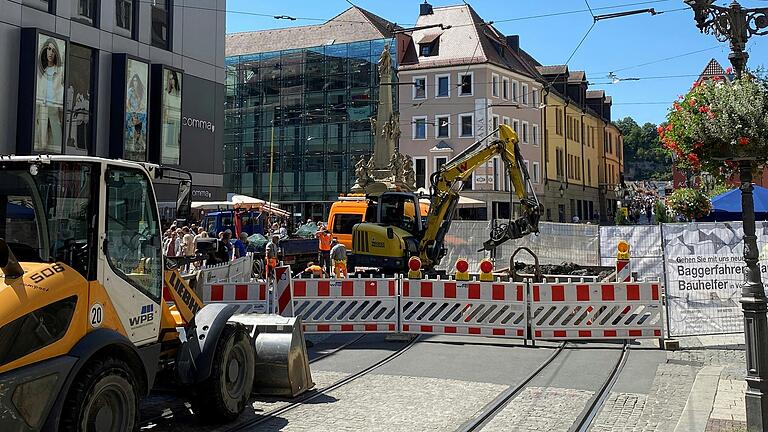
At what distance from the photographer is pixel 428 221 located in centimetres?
1734

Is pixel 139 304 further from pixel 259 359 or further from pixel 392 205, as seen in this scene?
pixel 392 205

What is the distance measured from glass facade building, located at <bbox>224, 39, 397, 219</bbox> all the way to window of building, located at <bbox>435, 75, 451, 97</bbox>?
328 centimetres

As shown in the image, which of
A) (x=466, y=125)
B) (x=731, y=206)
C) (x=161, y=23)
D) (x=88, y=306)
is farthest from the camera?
(x=466, y=125)

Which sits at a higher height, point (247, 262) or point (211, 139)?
point (211, 139)

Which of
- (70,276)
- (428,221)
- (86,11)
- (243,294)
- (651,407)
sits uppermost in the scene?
(86,11)

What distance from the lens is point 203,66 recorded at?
3244cm

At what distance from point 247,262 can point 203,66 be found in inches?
752

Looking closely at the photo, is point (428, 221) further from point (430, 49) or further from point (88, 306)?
point (430, 49)

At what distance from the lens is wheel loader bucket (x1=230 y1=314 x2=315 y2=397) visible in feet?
25.9

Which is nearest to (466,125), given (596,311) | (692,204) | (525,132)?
(525,132)

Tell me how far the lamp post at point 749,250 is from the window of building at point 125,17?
982 inches

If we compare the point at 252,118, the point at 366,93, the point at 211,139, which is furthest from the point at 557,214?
the point at 211,139

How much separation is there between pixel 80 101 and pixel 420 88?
2716 centimetres

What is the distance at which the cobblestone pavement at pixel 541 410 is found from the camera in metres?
6.96
